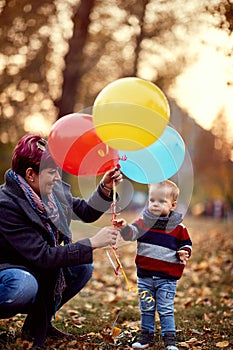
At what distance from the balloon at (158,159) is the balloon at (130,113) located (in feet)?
0.38

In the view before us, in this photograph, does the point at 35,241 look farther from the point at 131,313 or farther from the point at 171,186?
the point at 131,313

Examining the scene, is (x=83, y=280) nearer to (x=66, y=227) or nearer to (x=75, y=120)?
(x=66, y=227)

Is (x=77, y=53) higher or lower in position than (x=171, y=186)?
lower

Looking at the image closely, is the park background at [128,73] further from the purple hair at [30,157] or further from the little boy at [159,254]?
the purple hair at [30,157]

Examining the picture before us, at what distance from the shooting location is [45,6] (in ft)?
29.8

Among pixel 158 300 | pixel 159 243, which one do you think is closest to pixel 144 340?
pixel 158 300

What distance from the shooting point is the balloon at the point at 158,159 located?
385cm

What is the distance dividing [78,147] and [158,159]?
1.86 feet

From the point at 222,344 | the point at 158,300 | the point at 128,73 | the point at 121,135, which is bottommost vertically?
the point at 128,73

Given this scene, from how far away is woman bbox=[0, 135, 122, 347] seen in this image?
350 centimetres

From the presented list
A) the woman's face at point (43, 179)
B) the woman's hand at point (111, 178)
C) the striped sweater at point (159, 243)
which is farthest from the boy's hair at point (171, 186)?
the woman's face at point (43, 179)

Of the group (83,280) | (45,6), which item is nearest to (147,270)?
(83,280)

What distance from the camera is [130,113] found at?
3.61m

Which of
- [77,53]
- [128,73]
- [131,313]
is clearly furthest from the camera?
[128,73]
